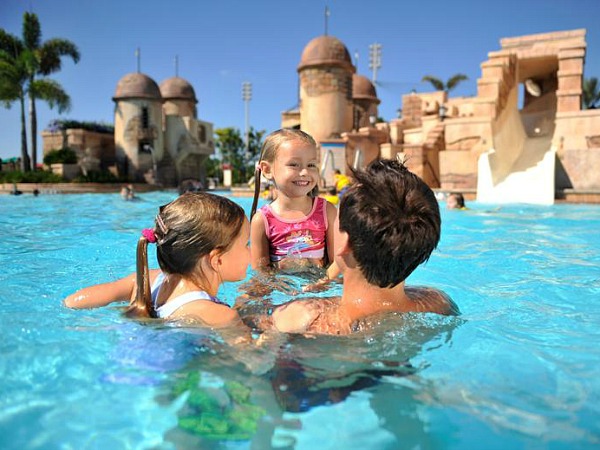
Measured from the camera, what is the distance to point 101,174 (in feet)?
86.8

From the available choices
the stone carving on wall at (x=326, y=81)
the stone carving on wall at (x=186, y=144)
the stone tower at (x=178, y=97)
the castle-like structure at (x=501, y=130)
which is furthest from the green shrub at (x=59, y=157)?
the stone carving on wall at (x=326, y=81)

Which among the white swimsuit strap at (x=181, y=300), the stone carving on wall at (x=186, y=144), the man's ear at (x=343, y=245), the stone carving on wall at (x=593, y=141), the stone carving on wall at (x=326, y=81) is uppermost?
the stone carving on wall at (x=326, y=81)

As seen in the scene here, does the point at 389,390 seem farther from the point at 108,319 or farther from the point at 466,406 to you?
the point at 108,319

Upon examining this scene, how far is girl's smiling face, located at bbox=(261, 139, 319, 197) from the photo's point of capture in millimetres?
3338

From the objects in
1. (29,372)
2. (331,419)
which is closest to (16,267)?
(29,372)

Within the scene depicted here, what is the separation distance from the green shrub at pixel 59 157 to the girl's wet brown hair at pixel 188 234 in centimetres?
2739

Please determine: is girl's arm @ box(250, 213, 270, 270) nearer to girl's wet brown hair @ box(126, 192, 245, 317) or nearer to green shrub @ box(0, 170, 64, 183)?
girl's wet brown hair @ box(126, 192, 245, 317)

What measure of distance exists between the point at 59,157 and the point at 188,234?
27779 millimetres

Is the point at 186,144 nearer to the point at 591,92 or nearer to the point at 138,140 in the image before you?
the point at 138,140

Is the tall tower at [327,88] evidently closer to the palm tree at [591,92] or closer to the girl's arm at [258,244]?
the girl's arm at [258,244]

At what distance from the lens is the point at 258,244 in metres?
3.55

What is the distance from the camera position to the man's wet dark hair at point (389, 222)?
1.70 metres

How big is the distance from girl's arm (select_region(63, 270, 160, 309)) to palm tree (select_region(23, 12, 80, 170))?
27.6 meters

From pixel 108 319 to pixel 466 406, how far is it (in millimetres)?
1616
